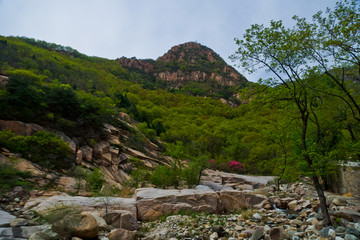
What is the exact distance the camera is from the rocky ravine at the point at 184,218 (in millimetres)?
6418

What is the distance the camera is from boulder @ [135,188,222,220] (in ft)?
33.6

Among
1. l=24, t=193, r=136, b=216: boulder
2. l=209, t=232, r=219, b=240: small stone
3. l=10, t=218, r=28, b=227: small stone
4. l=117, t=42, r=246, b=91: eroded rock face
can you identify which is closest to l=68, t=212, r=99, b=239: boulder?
l=10, t=218, r=28, b=227: small stone

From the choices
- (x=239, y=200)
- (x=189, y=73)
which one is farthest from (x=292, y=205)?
(x=189, y=73)

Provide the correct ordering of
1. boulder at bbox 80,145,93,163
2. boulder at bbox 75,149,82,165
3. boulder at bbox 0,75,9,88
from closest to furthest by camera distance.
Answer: boulder at bbox 75,149,82,165, boulder at bbox 0,75,9,88, boulder at bbox 80,145,93,163

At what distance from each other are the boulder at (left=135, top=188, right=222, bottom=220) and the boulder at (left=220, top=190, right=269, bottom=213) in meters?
0.52

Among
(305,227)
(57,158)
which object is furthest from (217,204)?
(57,158)

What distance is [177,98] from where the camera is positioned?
92.7 m

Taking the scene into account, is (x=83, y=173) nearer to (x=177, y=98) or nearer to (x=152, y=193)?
(x=152, y=193)

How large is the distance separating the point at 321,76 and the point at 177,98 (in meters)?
85.6

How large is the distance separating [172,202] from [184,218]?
1.79 meters

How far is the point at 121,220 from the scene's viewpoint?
863cm

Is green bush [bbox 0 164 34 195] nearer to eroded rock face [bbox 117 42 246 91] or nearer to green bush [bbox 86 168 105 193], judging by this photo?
green bush [bbox 86 168 105 193]

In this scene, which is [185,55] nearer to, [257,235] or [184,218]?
[184,218]

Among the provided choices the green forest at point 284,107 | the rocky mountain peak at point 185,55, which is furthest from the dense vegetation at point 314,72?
the rocky mountain peak at point 185,55
